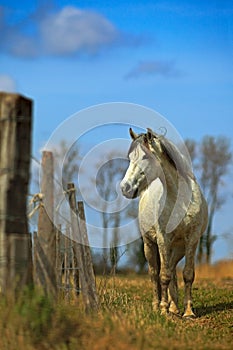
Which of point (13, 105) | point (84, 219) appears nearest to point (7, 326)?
point (13, 105)

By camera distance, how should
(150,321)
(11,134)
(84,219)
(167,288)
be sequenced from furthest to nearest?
(167,288), (84,219), (150,321), (11,134)

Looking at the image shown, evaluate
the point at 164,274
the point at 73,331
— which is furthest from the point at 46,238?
the point at 164,274

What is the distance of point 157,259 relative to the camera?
1387 centimetres

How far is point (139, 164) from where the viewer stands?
12.4 m

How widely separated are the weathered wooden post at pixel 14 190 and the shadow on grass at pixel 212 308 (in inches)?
221

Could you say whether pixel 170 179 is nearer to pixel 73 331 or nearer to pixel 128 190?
pixel 128 190

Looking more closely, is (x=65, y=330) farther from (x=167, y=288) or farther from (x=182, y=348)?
(x=167, y=288)

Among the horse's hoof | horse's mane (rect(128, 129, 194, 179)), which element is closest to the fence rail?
horse's mane (rect(128, 129, 194, 179))

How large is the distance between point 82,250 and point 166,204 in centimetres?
220

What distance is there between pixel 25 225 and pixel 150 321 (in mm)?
2675

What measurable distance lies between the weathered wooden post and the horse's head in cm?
373

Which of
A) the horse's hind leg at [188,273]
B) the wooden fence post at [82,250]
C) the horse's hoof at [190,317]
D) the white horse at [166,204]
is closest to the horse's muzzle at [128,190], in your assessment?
the white horse at [166,204]

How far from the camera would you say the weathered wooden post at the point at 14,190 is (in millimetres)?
8516

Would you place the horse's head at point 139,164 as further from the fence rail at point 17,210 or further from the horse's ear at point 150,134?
the fence rail at point 17,210
